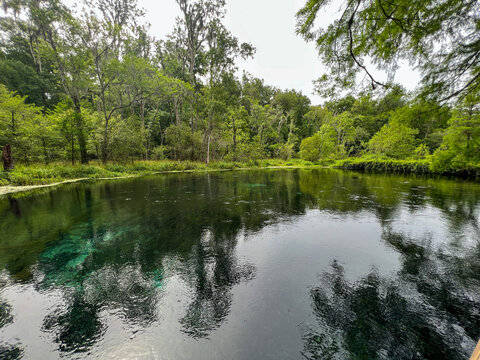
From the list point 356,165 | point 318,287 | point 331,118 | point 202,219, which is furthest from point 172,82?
point 331,118

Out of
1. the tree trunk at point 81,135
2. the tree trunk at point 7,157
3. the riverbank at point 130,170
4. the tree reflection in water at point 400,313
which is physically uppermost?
the tree trunk at point 81,135

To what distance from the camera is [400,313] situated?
2600mm

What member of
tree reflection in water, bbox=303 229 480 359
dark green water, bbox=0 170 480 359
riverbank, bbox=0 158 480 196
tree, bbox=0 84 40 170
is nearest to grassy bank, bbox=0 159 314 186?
riverbank, bbox=0 158 480 196

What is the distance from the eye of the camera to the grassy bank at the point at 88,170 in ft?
38.7

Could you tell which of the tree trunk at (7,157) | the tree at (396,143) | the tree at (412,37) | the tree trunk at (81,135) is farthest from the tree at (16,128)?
the tree at (396,143)

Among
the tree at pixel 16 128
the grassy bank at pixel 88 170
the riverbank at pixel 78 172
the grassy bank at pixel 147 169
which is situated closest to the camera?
the riverbank at pixel 78 172

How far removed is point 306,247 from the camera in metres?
4.62

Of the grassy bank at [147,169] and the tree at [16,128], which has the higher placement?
the tree at [16,128]

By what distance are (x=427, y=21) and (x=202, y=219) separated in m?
6.87

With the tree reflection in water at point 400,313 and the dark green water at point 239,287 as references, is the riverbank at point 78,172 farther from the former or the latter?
the tree reflection in water at point 400,313

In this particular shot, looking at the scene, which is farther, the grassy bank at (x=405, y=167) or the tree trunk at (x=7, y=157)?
the grassy bank at (x=405, y=167)

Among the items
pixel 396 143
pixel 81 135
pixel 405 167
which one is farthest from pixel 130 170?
pixel 396 143

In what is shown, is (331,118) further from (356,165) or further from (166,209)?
(166,209)

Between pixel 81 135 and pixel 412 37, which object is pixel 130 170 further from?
pixel 412 37
